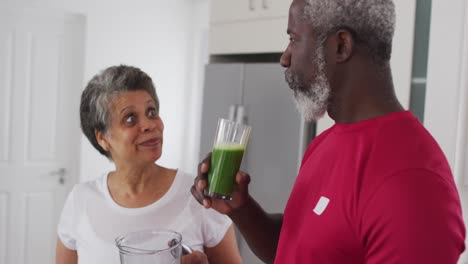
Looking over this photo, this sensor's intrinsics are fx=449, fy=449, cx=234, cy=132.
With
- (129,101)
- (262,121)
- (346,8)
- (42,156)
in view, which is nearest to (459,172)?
(262,121)

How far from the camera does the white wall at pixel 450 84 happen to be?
1.65 meters

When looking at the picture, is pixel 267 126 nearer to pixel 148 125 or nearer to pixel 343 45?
pixel 148 125

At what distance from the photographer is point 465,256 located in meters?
1.68

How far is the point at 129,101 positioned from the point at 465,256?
135 centimetres

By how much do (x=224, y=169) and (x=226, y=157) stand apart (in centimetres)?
3

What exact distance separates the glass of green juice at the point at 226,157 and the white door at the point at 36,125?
2746 millimetres

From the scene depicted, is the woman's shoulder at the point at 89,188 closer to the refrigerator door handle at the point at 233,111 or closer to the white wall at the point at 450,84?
the refrigerator door handle at the point at 233,111

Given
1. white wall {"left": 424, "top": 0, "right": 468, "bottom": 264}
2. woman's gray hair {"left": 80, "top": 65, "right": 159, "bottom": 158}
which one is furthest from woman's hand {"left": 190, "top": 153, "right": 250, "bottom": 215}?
white wall {"left": 424, "top": 0, "right": 468, "bottom": 264}

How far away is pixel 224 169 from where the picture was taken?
3.35ft

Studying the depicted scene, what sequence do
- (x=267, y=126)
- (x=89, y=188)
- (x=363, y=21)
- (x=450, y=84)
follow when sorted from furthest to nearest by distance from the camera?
(x=267, y=126) → (x=450, y=84) → (x=89, y=188) → (x=363, y=21)

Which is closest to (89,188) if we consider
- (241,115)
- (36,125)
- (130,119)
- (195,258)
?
(130,119)

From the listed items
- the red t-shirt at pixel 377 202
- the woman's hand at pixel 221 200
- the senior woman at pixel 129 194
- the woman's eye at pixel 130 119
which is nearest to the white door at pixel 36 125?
the senior woman at pixel 129 194

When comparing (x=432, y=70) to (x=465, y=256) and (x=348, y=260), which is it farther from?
(x=348, y=260)

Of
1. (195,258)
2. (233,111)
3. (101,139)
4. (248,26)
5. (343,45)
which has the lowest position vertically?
(195,258)
